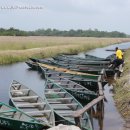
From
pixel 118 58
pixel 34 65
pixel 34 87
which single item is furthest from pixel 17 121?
pixel 34 65

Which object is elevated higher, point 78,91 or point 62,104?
point 78,91

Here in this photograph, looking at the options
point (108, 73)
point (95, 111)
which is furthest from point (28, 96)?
point (108, 73)

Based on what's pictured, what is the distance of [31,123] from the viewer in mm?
12906

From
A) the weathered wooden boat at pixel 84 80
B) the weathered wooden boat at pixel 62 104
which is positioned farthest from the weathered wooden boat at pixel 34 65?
the weathered wooden boat at pixel 62 104

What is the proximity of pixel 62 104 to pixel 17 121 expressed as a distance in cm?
406

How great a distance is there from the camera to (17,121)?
523 inches

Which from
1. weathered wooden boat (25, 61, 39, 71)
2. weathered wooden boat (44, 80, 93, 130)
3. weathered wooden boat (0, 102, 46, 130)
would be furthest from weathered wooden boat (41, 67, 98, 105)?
weathered wooden boat (25, 61, 39, 71)

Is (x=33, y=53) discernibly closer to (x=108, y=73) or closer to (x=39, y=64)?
(x=39, y=64)

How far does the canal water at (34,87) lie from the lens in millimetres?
15578

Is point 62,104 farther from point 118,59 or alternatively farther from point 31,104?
point 118,59

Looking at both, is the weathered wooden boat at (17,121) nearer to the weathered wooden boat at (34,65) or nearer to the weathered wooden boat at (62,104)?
the weathered wooden boat at (62,104)

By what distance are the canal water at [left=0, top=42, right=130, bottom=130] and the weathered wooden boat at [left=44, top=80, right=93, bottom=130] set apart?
128 cm

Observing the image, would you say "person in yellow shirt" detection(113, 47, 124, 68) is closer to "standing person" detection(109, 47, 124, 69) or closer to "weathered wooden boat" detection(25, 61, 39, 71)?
"standing person" detection(109, 47, 124, 69)

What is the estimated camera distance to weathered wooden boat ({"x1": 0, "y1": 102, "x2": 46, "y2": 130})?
1288 cm
